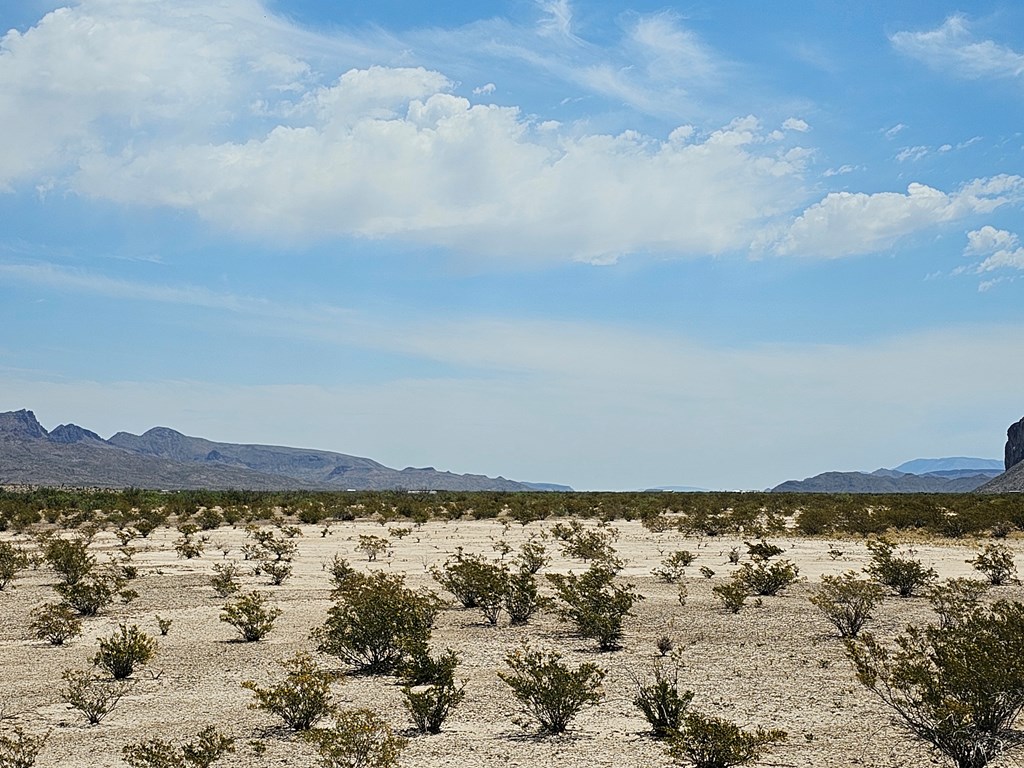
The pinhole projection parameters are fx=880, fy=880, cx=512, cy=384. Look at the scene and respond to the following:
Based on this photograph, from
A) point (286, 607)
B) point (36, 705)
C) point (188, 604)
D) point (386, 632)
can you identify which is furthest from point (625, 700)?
point (188, 604)

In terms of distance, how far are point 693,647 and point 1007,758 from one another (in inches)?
267

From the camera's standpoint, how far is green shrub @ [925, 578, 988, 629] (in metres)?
16.5

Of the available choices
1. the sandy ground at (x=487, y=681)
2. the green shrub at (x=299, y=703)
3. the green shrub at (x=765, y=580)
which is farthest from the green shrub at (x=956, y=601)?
the green shrub at (x=299, y=703)

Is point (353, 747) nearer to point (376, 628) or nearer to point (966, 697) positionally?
point (376, 628)

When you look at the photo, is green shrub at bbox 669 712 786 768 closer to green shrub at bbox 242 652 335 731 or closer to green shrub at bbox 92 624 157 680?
green shrub at bbox 242 652 335 731

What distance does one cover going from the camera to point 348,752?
895 cm

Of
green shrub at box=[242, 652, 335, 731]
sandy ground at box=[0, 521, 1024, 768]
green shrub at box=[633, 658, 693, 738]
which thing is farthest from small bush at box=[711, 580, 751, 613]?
green shrub at box=[242, 652, 335, 731]

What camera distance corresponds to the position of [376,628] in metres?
14.7

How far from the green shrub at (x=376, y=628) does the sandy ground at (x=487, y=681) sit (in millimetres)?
672

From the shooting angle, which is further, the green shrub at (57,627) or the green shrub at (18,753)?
the green shrub at (57,627)

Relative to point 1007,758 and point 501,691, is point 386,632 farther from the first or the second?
point 1007,758

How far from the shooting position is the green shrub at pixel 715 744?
9.17 meters

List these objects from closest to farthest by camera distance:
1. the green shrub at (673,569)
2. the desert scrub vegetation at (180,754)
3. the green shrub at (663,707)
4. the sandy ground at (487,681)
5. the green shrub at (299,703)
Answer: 1. the desert scrub vegetation at (180,754)
2. the sandy ground at (487,681)
3. the green shrub at (663,707)
4. the green shrub at (299,703)
5. the green shrub at (673,569)

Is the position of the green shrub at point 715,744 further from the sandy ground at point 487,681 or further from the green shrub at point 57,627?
the green shrub at point 57,627
